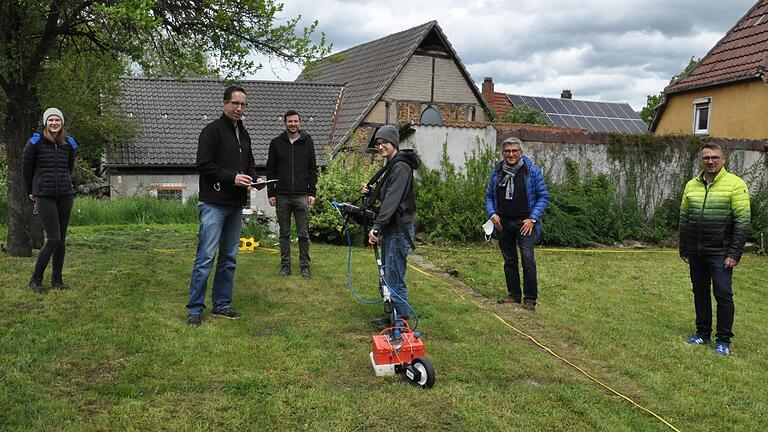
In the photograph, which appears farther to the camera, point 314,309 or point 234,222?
point 314,309

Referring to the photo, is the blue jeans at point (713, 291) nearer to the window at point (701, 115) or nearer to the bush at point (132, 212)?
the bush at point (132, 212)

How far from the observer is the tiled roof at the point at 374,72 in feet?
65.2

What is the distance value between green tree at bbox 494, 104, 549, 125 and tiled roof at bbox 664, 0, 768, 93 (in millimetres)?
7964

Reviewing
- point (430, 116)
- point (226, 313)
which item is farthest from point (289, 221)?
point (430, 116)

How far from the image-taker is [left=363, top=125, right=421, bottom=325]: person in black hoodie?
17.4 ft

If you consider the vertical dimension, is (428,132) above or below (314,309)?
above

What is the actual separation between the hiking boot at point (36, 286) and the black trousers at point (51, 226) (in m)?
0.03

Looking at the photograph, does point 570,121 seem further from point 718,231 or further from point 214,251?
point 214,251

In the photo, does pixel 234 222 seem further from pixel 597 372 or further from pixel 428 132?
pixel 428 132

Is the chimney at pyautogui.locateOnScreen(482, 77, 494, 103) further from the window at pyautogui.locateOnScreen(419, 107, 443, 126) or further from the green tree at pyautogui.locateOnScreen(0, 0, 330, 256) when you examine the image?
the green tree at pyautogui.locateOnScreen(0, 0, 330, 256)

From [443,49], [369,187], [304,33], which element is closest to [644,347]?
[369,187]

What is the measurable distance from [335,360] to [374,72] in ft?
59.0

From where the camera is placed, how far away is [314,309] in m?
6.25

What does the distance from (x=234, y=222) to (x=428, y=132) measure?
6719mm
